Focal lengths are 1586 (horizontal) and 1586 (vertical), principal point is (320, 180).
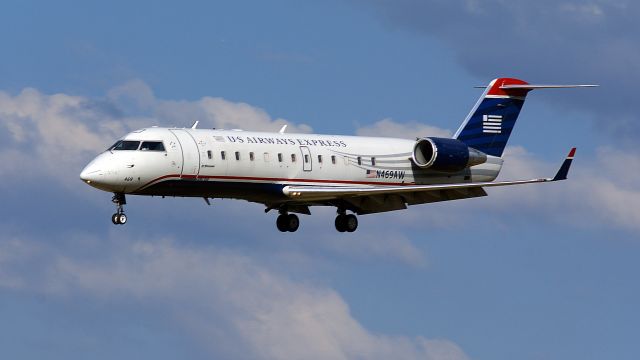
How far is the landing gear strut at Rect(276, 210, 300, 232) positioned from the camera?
61281 millimetres

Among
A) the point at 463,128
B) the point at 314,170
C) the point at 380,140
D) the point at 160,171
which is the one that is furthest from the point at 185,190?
the point at 463,128

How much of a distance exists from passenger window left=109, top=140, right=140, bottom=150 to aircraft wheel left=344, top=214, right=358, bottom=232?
10.2 meters

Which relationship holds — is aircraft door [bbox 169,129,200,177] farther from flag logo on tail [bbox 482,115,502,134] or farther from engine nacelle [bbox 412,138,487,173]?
flag logo on tail [bbox 482,115,502,134]

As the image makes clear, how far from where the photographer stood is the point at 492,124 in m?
64.3

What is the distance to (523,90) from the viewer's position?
6456 centimetres

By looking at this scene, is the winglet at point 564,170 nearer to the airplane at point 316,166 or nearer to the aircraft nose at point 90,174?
the airplane at point 316,166

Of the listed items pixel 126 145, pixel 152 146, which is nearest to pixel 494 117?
pixel 152 146

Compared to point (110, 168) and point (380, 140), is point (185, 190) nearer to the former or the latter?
point (110, 168)

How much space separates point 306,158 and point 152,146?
656 cm

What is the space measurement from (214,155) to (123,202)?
11.8 feet

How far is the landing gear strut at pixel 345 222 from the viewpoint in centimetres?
6134

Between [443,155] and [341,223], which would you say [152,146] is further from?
[443,155]

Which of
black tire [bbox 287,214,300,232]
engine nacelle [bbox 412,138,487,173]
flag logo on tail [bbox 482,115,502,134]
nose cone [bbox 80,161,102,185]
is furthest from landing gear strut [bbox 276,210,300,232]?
nose cone [bbox 80,161,102,185]

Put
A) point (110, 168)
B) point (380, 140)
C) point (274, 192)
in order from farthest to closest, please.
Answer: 1. point (380, 140)
2. point (274, 192)
3. point (110, 168)
